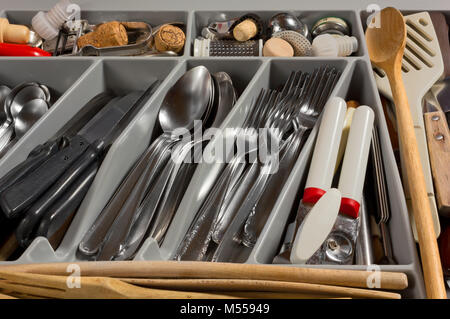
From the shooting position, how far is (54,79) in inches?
Answer: 41.6

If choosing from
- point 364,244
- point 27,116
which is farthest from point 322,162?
point 27,116

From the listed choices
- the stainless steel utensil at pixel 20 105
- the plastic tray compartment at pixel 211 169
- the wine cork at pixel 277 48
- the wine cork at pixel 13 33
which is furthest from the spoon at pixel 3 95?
A: the wine cork at pixel 277 48

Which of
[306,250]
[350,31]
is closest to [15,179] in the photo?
[306,250]

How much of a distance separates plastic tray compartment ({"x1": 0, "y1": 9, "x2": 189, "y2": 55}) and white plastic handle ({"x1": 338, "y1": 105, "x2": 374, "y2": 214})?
1.88 feet

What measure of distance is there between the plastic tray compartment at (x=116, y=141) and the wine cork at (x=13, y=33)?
0.26 metres

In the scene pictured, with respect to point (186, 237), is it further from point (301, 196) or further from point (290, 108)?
point (290, 108)

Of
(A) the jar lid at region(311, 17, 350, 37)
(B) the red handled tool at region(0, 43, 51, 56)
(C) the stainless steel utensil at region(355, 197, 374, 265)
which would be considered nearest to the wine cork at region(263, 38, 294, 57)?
(A) the jar lid at region(311, 17, 350, 37)

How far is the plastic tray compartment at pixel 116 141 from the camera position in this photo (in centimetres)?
72

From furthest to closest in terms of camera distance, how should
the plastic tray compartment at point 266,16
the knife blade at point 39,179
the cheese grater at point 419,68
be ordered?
the plastic tray compartment at point 266,16, the cheese grater at point 419,68, the knife blade at point 39,179

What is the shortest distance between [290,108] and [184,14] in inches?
17.8

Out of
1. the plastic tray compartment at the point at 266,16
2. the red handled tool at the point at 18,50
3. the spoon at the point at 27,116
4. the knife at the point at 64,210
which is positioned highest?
the plastic tray compartment at the point at 266,16

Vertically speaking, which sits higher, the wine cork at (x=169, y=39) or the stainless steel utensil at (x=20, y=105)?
the wine cork at (x=169, y=39)

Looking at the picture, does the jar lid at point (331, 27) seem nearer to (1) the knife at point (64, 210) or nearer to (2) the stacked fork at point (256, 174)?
(2) the stacked fork at point (256, 174)

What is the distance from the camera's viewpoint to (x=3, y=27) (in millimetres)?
1124
